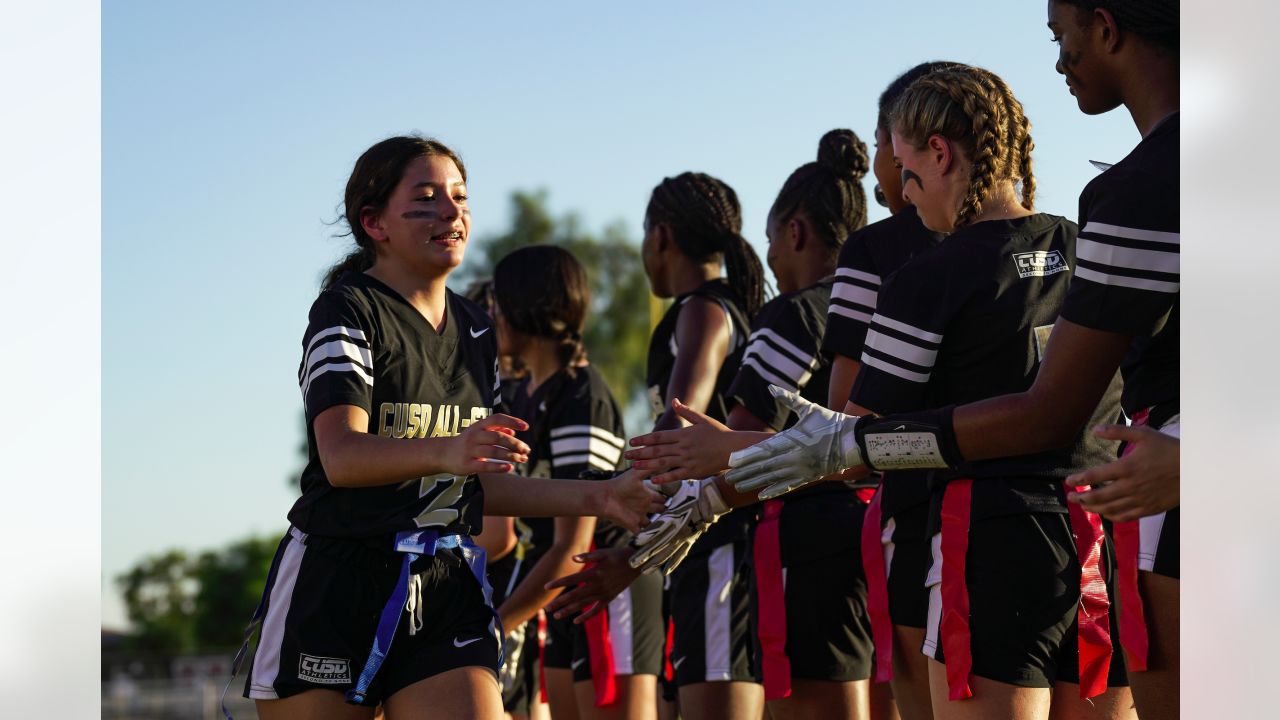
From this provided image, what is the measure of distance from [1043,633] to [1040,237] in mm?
952

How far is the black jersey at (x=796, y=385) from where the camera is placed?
4.50 meters

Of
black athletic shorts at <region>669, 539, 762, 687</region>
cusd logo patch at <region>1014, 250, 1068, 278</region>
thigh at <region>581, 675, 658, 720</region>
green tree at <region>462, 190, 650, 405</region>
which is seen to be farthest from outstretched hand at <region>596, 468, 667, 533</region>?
green tree at <region>462, 190, 650, 405</region>

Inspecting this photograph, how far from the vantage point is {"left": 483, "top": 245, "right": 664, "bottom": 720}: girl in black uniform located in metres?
5.85

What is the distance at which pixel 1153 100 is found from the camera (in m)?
2.82

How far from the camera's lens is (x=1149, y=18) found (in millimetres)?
2820

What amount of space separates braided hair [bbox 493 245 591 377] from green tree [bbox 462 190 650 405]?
127 ft

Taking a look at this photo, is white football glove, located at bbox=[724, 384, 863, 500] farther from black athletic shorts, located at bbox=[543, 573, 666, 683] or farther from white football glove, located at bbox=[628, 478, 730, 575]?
black athletic shorts, located at bbox=[543, 573, 666, 683]

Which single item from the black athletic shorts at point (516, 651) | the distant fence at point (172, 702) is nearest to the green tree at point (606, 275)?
the distant fence at point (172, 702)

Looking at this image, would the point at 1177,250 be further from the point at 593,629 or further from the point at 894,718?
the point at 593,629

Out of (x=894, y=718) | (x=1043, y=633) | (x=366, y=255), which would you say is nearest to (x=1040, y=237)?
(x=1043, y=633)

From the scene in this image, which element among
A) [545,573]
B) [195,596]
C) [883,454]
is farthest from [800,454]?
[195,596]

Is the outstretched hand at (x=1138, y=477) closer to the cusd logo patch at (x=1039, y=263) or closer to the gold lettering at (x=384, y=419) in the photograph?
the cusd logo patch at (x=1039, y=263)

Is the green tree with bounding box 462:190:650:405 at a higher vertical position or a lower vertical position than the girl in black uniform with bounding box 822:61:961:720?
higher

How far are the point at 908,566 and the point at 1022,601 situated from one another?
64cm
